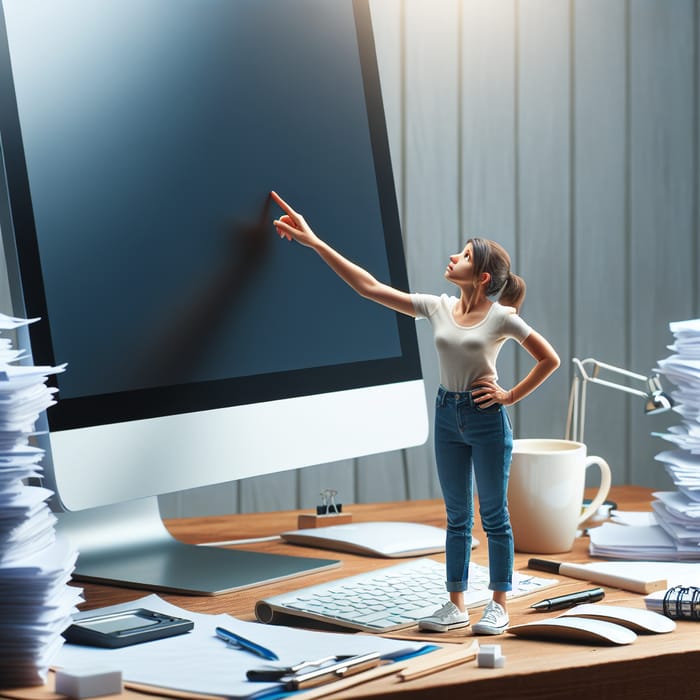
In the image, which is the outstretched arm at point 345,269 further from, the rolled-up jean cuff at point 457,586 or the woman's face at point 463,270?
the rolled-up jean cuff at point 457,586

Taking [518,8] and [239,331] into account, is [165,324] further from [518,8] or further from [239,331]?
[518,8]

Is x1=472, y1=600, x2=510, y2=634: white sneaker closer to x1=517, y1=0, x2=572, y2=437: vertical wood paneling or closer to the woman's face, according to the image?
the woman's face

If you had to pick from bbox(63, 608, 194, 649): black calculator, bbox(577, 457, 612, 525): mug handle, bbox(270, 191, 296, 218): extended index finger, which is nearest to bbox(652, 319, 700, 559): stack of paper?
bbox(577, 457, 612, 525): mug handle

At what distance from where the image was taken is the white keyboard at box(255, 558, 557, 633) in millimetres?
810

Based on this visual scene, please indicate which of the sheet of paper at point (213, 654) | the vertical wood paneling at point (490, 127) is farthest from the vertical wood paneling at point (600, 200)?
the sheet of paper at point (213, 654)

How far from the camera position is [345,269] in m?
0.92

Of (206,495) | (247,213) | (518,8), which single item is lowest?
(206,495)

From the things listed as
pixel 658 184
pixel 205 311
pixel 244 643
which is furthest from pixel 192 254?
pixel 658 184

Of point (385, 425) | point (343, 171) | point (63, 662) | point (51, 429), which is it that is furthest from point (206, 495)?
point (63, 662)

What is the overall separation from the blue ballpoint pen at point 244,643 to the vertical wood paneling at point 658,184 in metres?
1.34

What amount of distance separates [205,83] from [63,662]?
580 millimetres

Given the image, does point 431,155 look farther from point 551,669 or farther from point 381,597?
point 551,669

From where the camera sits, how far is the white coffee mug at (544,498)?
1.08m

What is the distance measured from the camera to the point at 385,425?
1144 mm
